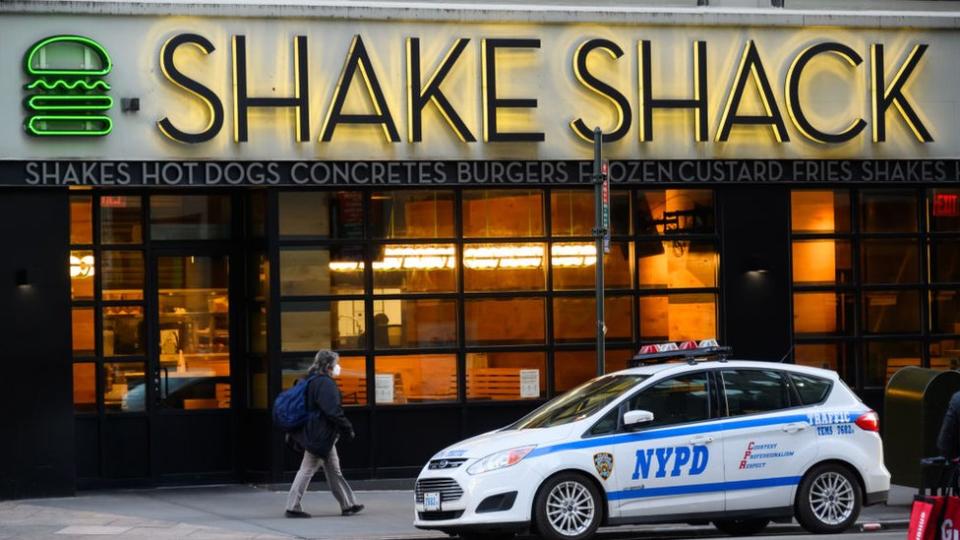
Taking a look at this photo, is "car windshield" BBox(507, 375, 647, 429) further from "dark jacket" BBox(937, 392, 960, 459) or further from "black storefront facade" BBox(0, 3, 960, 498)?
"black storefront facade" BBox(0, 3, 960, 498)

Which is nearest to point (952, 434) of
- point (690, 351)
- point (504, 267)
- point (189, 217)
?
point (690, 351)

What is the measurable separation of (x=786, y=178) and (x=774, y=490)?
6781 mm

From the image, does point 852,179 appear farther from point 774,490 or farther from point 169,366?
point 169,366

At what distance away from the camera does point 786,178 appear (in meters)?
21.1

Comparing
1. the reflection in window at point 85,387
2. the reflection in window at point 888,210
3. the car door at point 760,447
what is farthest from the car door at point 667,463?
the reflection in window at point 85,387

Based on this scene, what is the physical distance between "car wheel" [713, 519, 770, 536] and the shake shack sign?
6.00 metres

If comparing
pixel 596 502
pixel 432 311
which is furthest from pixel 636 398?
pixel 432 311

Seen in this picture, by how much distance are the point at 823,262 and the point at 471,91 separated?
535 cm

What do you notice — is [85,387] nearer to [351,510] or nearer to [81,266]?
[81,266]

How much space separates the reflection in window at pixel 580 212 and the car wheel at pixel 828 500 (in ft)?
20.3

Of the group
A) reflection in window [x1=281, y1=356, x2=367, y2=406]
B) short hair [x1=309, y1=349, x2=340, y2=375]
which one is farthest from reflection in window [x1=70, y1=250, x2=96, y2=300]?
short hair [x1=309, y1=349, x2=340, y2=375]

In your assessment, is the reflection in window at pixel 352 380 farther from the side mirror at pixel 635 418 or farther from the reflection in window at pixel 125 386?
the side mirror at pixel 635 418

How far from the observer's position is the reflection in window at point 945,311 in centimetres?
2198

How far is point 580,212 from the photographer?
68.5 ft
